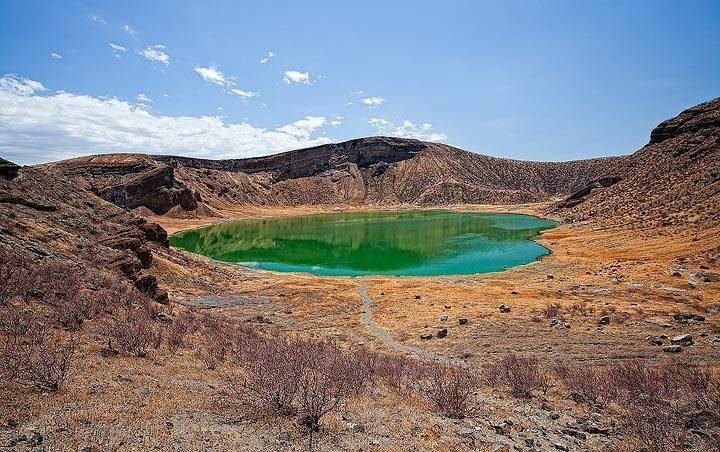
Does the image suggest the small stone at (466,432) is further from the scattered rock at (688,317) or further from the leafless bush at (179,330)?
the scattered rock at (688,317)

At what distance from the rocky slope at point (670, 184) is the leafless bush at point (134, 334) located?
50.0 m

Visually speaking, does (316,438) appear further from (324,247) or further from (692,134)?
(692,134)

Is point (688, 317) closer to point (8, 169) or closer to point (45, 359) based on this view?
point (45, 359)

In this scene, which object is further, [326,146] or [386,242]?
[326,146]

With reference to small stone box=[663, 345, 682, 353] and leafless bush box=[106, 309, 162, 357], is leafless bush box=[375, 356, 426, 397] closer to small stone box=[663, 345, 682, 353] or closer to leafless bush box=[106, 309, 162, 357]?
leafless bush box=[106, 309, 162, 357]

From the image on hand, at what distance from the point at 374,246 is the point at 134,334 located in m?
56.5

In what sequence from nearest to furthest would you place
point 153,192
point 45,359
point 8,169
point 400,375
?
point 45,359 < point 400,375 < point 8,169 < point 153,192

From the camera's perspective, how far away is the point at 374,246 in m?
65.9

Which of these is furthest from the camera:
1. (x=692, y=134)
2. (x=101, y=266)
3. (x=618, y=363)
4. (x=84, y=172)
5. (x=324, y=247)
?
(x=84, y=172)

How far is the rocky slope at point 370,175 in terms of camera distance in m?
139

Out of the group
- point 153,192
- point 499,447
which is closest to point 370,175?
point 153,192

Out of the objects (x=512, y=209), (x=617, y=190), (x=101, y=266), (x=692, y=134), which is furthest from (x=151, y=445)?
(x=512, y=209)

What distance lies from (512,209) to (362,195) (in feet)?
185

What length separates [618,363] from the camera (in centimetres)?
1272
